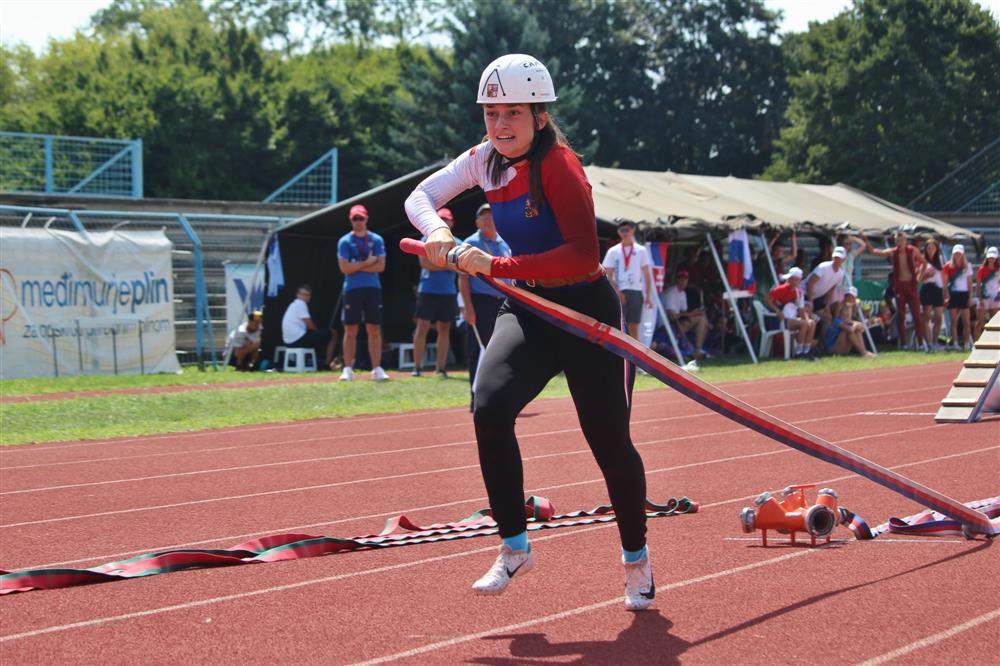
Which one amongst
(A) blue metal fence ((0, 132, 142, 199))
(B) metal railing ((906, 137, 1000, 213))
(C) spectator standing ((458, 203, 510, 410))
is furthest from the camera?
(B) metal railing ((906, 137, 1000, 213))

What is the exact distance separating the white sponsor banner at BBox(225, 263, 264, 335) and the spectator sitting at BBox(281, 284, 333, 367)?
595mm

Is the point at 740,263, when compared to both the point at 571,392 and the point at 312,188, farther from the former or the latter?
the point at 571,392

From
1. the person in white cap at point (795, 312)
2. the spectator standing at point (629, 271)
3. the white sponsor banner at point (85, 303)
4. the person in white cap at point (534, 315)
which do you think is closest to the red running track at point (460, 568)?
the person in white cap at point (534, 315)

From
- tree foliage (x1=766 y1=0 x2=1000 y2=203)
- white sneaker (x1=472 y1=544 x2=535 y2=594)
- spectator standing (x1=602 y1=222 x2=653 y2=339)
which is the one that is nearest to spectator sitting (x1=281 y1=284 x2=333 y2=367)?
spectator standing (x1=602 y1=222 x2=653 y2=339)

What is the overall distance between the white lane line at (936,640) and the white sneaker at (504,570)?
1.44 meters

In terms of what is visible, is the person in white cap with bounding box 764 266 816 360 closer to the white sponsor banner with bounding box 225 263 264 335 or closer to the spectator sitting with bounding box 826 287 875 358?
the spectator sitting with bounding box 826 287 875 358

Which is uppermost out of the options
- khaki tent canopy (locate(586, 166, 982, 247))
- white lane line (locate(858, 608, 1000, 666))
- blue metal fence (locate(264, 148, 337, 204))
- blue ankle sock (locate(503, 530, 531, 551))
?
blue metal fence (locate(264, 148, 337, 204))

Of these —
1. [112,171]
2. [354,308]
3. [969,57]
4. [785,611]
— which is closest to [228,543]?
[785,611]

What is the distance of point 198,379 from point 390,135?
3568cm

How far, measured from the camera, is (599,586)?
5289 mm

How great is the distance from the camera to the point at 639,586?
488 centimetres

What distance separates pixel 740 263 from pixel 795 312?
1.40 m

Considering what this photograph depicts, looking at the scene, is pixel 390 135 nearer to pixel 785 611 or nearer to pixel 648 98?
pixel 648 98

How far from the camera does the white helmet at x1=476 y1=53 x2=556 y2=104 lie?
488 centimetres
